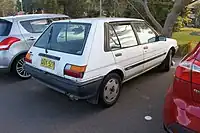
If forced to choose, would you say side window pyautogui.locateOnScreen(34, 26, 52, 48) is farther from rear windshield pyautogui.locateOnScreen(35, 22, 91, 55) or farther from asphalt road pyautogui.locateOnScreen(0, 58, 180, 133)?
asphalt road pyautogui.locateOnScreen(0, 58, 180, 133)

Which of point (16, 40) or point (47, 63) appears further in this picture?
point (16, 40)

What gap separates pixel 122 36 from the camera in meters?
3.84

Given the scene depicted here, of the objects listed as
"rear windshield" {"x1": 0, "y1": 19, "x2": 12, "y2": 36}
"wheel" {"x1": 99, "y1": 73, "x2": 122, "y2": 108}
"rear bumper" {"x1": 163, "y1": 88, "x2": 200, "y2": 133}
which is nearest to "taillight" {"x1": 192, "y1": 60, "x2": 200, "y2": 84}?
"rear bumper" {"x1": 163, "y1": 88, "x2": 200, "y2": 133}

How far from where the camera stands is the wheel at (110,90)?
11.3 feet

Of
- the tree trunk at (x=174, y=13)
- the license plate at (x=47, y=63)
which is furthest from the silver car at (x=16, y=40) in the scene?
the tree trunk at (x=174, y=13)

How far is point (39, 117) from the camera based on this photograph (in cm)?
334

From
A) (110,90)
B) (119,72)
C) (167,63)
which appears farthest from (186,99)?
(167,63)

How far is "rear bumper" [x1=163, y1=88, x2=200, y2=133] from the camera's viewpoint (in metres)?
1.92

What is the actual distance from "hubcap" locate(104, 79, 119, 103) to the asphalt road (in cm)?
16

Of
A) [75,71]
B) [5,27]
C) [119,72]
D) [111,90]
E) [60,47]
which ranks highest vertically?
[5,27]

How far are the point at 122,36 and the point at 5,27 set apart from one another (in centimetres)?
284

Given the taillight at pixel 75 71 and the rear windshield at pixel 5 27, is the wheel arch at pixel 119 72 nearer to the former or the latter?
the taillight at pixel 75 71

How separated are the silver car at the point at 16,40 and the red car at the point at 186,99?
3776 mm

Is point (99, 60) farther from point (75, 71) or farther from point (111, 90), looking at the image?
point (111, 90)
